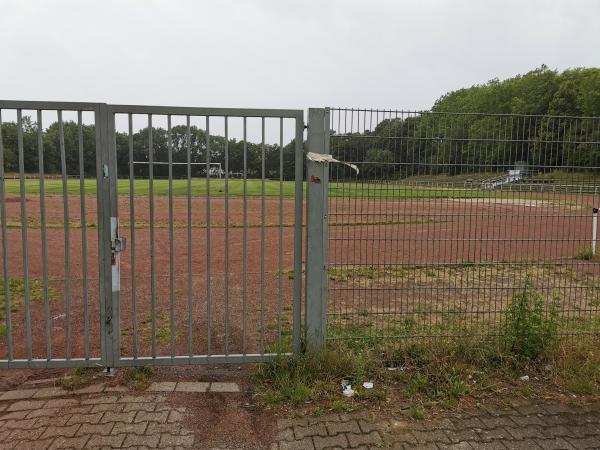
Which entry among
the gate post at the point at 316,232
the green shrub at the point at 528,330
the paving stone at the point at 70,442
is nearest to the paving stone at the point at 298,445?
the gate post at the point at 316,232

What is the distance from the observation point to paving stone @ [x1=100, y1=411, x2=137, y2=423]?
328 cm

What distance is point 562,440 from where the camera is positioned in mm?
3162

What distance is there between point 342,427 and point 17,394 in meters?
2.55

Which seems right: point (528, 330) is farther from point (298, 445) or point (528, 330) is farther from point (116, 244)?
point (116, 244)

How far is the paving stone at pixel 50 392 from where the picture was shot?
11.9ft

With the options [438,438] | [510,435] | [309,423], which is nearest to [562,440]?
[510,435]

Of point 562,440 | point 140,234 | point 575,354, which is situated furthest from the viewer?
point 140,234

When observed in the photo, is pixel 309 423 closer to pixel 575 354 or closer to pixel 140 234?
pixel 575 354

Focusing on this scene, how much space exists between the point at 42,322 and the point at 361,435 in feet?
13.1

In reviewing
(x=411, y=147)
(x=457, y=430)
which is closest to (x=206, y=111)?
(x=411, y=147)

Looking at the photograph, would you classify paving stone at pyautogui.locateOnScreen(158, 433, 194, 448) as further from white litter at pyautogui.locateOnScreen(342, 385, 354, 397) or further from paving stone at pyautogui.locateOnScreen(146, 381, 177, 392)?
white litter at pyautogui.locateOnScreen(342, 385, 354, 397)

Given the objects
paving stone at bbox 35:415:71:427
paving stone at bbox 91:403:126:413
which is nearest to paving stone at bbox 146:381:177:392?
paving stone at bbox 91:403:126:413

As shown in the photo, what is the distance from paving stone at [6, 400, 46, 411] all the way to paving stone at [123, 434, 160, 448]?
89 centimetres

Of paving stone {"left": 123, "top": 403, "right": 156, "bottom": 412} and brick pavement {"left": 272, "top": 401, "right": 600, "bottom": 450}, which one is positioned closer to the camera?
brick pavement {"left": 272, "top": 401, "right": 600, "bottom": 450}
